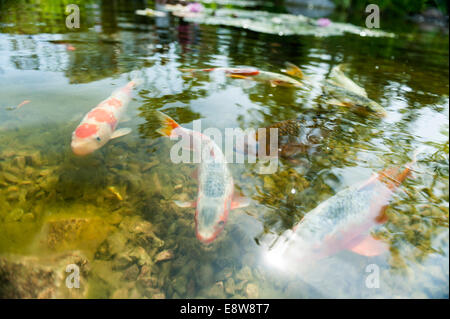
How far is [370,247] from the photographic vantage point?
245 cm

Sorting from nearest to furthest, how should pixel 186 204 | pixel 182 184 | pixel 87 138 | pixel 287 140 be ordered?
pixel 186 204, pixel 182 184, pixel 87 138, pixel 287 140

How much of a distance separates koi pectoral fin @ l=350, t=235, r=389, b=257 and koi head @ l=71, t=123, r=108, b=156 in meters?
3.06

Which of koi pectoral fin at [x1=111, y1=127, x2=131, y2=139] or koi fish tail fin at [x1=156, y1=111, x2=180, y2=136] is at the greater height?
koi fish tail fin at [x1=156, y1=111, x2=180, y2=136]

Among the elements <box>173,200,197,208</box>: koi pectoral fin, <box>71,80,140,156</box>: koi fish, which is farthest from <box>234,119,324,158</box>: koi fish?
<box>71,80,140,156</box>: koi fish

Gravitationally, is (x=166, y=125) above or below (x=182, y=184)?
above

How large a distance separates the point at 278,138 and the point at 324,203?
4.07ft

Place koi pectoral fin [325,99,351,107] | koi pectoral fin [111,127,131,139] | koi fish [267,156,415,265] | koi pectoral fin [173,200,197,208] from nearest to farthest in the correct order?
koi fish [267,156,415,265] → koi pectoral fin [173,200,197,208] → koi pectoral fin [111,127,131,139] → koi pectoral fin [325,99,351,107]

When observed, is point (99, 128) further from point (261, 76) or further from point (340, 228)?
point (261, 76)

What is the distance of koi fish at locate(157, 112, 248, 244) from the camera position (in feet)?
8.25

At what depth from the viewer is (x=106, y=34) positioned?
27.1 feet

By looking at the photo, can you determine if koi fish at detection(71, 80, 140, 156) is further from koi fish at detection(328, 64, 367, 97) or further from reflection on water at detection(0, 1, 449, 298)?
koi fish at detection(328, 64, 367, 97)

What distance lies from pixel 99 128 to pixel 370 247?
10.8ft

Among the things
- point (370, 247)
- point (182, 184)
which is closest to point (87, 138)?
point (182, 184)
